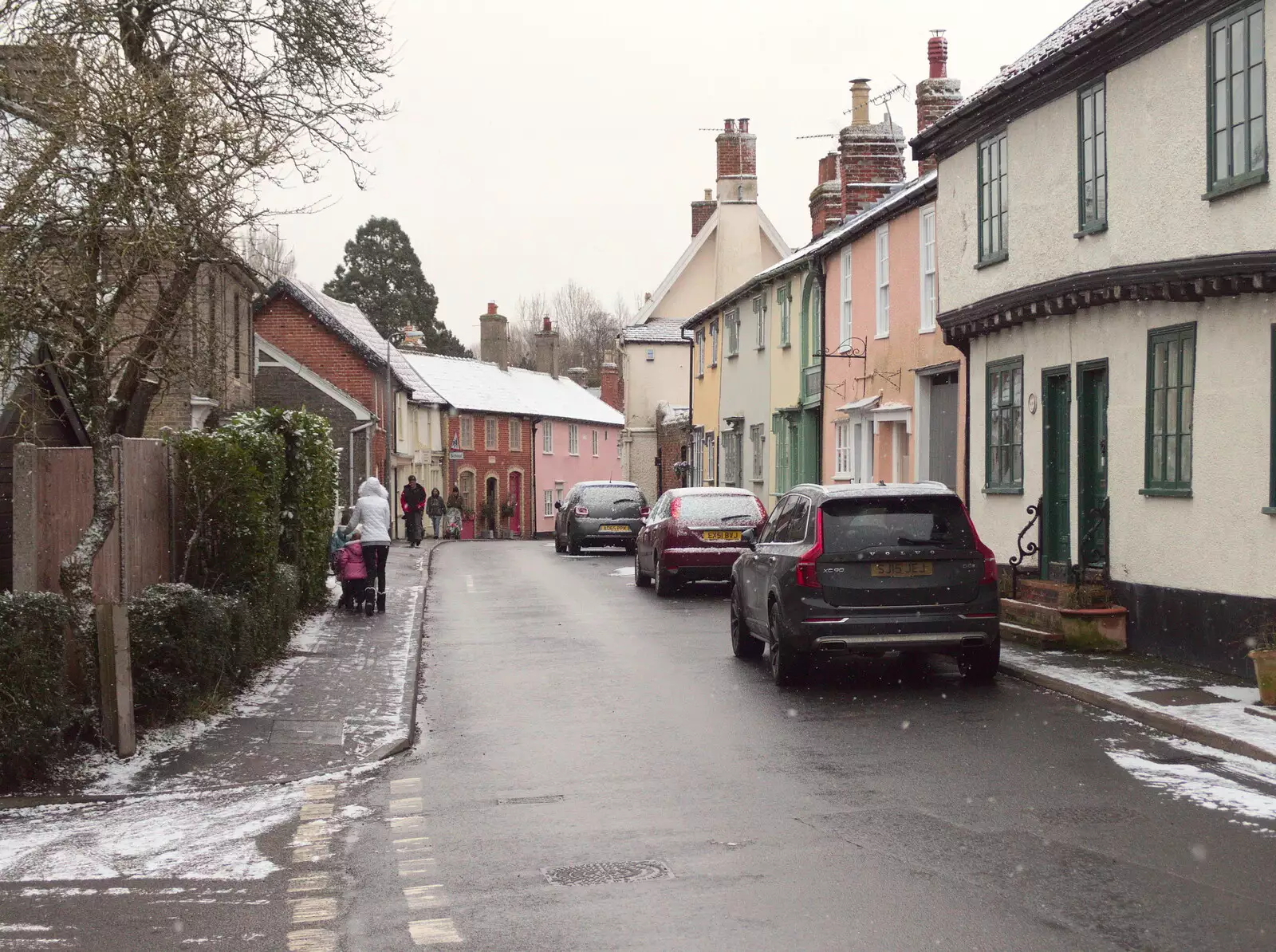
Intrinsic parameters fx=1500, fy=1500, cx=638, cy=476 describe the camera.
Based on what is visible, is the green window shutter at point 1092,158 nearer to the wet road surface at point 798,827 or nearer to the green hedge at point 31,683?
the wet road surface at point 798,827

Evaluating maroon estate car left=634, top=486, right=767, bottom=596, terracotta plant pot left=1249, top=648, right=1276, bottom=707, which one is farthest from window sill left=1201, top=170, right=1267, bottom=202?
maroon estate car left=634, top=486, right=767, bottom=596

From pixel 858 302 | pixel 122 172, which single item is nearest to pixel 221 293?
pixel 858 302

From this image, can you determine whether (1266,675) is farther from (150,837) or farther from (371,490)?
(371,490)

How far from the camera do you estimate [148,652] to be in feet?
34.8

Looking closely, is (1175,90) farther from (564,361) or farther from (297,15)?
(564,361)

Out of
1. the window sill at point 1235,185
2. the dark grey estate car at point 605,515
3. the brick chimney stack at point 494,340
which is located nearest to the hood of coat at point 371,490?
the window sill at point 1235,185

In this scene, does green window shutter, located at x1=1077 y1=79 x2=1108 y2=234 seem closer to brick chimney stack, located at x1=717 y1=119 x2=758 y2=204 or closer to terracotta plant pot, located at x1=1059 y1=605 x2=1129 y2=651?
terracotta plant pot, located at x1=1059 y1=605 x2=1129 y2=651

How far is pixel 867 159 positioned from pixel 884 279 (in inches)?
287

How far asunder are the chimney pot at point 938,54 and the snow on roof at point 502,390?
3388 centimetres

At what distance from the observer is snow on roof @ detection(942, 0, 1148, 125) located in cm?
1510

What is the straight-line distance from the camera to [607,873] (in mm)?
6867

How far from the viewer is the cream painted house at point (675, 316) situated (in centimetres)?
5197

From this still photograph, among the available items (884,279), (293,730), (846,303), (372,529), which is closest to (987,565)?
(293,730)

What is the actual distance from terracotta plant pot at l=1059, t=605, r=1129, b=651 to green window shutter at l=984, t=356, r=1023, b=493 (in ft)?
10.8
